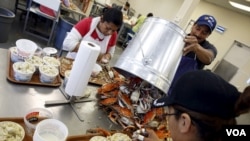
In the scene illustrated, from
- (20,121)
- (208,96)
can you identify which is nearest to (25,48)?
(20,121)

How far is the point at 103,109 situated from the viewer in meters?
1.32

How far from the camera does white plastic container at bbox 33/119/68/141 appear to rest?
0.82 meters

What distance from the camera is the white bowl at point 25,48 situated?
1.31m

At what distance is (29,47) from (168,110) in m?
1.11

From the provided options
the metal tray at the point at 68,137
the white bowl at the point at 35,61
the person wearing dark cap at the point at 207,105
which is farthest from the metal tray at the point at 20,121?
the person wearing dark cap at the point at 207,105

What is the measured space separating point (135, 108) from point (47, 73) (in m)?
0.62

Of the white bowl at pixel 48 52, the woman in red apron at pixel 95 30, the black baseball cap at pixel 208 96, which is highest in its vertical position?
the black baseball cap at pixel 208 96

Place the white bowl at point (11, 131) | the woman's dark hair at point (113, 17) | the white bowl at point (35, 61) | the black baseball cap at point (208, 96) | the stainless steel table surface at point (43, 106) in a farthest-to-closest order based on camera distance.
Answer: the woman's dark hair at point (113, 17)
the white bowl at point (35, 61)
the stainless steel table surface at point (43, 106)
the white bowl at point (11, 131)
the black baseball cap at point (208, 96)

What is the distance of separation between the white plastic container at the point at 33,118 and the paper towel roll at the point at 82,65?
0.21 meters

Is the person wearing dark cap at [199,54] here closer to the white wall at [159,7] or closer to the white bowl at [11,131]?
the white bowl at [11,131]

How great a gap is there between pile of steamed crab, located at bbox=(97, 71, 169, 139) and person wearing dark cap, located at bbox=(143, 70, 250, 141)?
52 cm

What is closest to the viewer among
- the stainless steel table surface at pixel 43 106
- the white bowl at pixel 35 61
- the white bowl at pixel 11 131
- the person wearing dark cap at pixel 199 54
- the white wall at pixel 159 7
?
the white bowl at pixel 11 131

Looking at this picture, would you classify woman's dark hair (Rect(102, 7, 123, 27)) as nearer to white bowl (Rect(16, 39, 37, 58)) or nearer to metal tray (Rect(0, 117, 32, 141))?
white bowl (Rect(16, 39, 37, 58))

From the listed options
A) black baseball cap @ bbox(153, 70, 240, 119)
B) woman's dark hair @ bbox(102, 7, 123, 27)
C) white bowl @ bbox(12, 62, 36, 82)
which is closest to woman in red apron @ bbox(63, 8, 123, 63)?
woman's dark hair @ bbox(102, 7, 123, 27)
